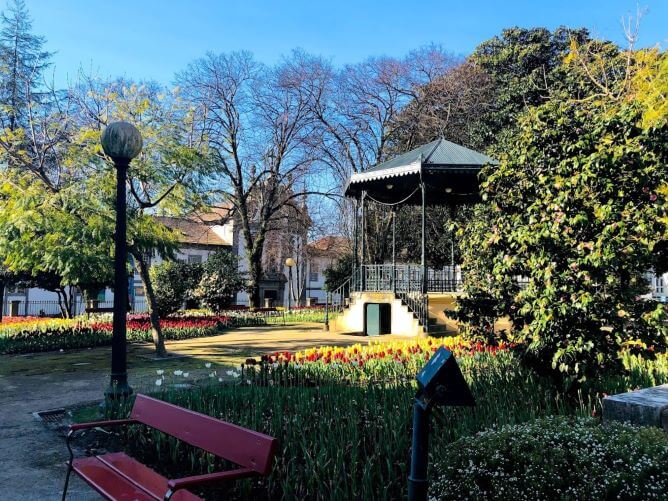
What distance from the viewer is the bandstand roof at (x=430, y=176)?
45.8ft

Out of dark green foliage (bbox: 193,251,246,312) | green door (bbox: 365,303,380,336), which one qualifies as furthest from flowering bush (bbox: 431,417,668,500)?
dark green foliage (bbox: 193,251,246,312)

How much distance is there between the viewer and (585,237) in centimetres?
533

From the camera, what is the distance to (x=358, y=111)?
27.6 m

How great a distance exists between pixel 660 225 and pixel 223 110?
83.4 feet

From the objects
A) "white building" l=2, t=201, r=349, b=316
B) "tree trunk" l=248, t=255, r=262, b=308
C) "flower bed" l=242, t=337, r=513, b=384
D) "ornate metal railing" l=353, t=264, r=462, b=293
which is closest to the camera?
"flower bed" l=242, t=337, r=513, b=384

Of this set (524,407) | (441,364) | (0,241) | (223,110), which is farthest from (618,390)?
(223,110)

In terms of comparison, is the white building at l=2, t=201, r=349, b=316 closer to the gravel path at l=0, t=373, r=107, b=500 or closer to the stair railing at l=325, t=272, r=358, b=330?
the stair railing at l=325, t=272, r=358, b=330

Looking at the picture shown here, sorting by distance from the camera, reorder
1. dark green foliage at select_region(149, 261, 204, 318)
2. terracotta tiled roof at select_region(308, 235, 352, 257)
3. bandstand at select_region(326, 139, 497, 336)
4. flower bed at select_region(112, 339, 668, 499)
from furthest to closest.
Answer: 1. terracotta tiled roof at select_region(308, 235, 352, 257)
2. dark green foliage at select_region(149, 261, 204, 318)
3. bandstand at select_region(326, 139, 497, 336)
4. flower bed at select_region(112, 339, 668, 499)

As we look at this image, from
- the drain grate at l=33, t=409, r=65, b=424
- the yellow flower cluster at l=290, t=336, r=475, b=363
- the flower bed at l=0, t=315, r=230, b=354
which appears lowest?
the drain grate at l=33, t=409, r=65, b=424

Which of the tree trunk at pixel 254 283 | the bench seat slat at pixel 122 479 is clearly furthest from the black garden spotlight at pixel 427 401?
the tree trunk at pixel 254 283

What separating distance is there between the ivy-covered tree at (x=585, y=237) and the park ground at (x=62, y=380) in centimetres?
458

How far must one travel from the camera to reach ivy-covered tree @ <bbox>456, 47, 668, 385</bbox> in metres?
5.08

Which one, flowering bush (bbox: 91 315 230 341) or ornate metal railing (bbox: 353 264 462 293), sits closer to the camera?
flowering bush (bbox: 91 315 230 341)

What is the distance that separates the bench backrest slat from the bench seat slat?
30cm
